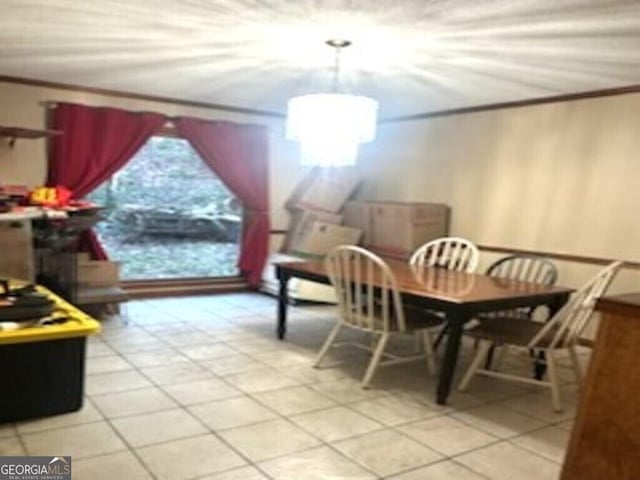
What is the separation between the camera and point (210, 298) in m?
5.55

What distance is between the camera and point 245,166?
5.68 meters

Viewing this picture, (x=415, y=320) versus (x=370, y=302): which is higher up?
(x=370, y=302)

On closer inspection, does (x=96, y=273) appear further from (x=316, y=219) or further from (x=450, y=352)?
(x=450, y=352)


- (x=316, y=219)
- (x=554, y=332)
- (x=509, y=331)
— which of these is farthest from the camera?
(x=316, y=219)

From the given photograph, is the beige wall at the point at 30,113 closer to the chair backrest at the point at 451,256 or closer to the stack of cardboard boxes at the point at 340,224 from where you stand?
the stack of cardboard boxes at the point at 340,224

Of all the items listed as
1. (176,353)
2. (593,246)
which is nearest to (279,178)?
(176,353)

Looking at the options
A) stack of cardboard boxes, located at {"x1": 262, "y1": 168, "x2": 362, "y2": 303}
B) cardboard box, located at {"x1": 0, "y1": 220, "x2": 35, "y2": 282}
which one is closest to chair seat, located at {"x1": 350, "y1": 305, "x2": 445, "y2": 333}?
stack of cardboard boxes, located at {"x1": 262, "y1": 168, "x2": 362, "y2": 303}

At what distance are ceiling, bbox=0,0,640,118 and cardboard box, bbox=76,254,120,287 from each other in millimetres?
1521

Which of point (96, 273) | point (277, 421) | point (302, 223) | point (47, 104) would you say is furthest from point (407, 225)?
point (47, 104)

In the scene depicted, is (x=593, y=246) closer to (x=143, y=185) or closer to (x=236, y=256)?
(x=236, y=256)

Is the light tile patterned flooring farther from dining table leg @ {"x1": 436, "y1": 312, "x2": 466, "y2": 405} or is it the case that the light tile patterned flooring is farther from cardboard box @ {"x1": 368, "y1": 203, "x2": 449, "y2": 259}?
cardboard box @ {"x1": 368, "y1": 203, "x2": 449, "y2": 259}

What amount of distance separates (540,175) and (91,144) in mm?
3878

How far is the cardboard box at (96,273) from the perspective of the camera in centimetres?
452

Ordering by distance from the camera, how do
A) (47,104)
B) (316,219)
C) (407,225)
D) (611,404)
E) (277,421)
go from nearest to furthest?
(611,404), (277,421), (47,104), (407,225), (316,219)
